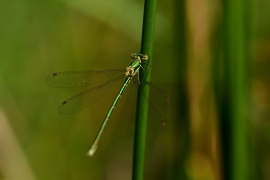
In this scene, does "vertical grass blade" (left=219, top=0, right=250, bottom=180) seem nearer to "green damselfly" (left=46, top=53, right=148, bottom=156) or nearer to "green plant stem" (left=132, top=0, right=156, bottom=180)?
"green plant stem" (left=132, top=0, right=156, bottom=180)

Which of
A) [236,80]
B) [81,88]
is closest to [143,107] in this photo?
[236,80]

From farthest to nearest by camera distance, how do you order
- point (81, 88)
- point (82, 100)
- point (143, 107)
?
point (81, 88) → point (82, 100) → point (143, 107)

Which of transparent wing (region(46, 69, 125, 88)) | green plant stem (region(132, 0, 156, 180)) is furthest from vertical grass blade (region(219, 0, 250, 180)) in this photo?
transparent wing (region(46, 69, 125, 88))

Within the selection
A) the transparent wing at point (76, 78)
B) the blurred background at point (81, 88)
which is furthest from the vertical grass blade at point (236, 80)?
the transparent wing at point (76, 78)

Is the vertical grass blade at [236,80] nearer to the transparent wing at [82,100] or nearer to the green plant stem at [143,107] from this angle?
the green plant stem at [143,107]

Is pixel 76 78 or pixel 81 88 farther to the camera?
pixel 81 88

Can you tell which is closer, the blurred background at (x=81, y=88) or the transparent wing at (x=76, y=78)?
the transparent wing at (x=76, y=78)

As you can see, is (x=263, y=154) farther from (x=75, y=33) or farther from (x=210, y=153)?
(x=75, y=33)

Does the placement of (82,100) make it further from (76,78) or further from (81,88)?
(81,88)
